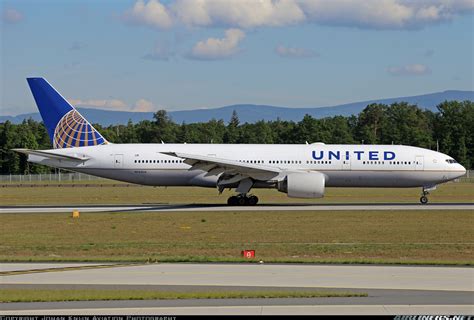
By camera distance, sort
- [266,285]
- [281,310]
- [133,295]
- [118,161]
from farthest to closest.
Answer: [118,161] < [266,285] < [133,295] < [281,310]

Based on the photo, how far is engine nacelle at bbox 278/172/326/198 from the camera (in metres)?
39.5

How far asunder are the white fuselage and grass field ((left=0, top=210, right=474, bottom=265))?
588 cm

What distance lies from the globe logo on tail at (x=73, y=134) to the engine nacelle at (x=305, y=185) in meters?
11.9

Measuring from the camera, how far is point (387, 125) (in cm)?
12119

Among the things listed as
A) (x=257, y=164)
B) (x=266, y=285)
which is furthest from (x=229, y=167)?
(x=266, y=285)

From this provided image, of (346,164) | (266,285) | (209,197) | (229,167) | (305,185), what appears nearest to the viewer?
(266,285)

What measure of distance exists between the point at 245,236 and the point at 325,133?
85.1 m

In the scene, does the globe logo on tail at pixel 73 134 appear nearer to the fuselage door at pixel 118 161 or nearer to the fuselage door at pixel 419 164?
the fuselage door at pixel 118 161

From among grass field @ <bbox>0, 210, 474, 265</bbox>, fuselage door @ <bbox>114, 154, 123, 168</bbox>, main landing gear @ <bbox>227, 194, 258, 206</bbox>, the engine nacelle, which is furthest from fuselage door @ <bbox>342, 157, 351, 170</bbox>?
fuselage door @ <bbox>114, 154, 123, 168</bbox>

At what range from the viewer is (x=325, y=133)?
111 m

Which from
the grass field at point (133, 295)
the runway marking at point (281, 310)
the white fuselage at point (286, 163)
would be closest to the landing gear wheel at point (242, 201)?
the white fuselage at point (286, 163)

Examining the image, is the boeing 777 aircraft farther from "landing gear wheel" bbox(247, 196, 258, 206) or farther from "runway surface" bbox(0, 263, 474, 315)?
"runway surface" bbox(0, 263, 474, 315)

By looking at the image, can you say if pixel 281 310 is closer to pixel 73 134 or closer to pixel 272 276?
pixel 272 276

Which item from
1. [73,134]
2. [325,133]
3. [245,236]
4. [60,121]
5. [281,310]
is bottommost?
[281,310]
